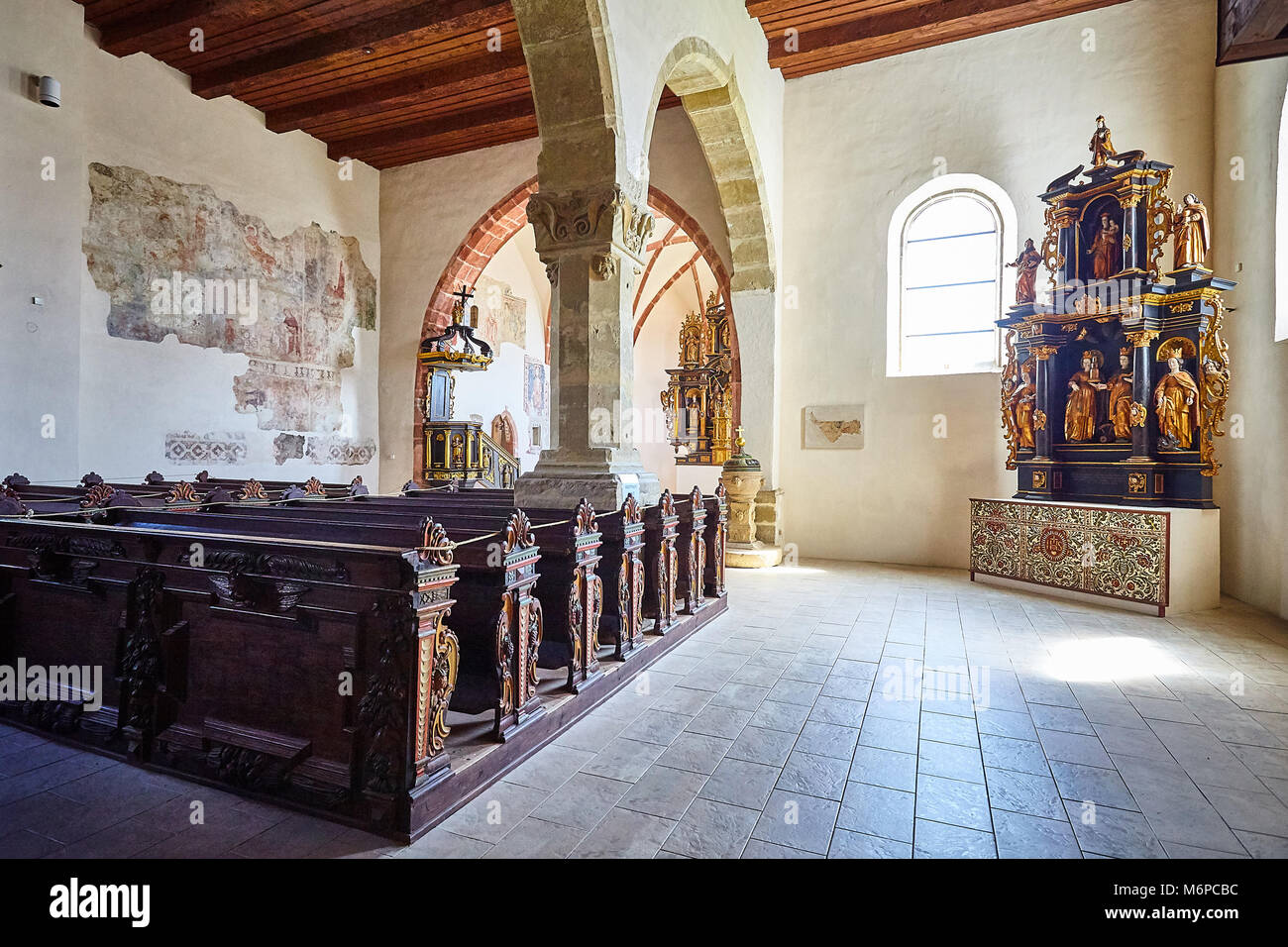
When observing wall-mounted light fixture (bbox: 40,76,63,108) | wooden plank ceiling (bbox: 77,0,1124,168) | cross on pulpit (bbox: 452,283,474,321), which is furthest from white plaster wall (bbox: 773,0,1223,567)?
wall-mounted light fixture (bbox: 40,76,63,108)

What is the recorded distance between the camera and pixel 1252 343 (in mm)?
6141

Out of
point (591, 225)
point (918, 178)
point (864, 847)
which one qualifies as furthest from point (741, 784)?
point (918, 178)

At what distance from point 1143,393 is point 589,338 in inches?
200

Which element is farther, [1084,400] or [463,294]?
[463,294]

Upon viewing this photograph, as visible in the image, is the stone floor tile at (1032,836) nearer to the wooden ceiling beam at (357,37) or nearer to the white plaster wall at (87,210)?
the white plaster wall at (87,210)

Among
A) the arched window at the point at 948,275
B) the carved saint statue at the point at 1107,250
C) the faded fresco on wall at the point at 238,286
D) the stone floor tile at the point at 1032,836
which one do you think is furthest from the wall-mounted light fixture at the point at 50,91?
the carved saint statue at the point at 1107,250

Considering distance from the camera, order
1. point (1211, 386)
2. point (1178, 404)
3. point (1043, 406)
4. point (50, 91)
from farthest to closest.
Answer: point (1043, 406) → point (50, 91) → point (1178, 404) → point (1211, 386)

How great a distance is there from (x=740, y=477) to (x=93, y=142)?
8120 mm

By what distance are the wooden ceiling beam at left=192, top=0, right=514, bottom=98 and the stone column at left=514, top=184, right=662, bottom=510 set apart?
13.4ft

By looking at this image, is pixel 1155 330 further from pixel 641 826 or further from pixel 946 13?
pixel 641 826

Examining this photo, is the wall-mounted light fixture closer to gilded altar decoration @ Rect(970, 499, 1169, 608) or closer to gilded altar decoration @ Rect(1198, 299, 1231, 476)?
gilded altar decoration @ Rect(970, 499, 1169, 608)

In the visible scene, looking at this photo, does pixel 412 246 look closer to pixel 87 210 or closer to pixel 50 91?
pixel 87 210

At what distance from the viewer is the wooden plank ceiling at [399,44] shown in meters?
7.53
